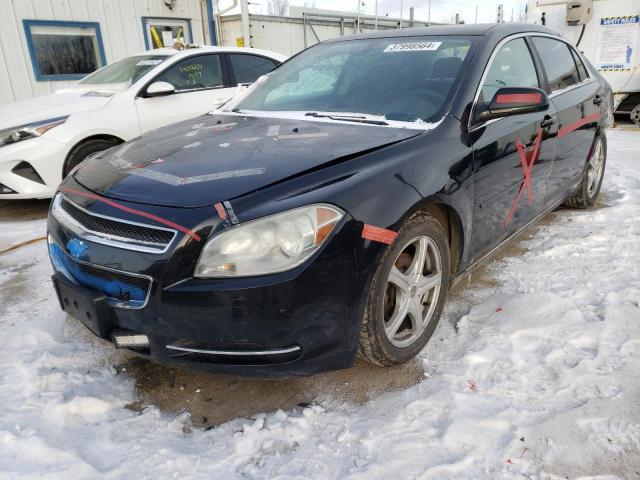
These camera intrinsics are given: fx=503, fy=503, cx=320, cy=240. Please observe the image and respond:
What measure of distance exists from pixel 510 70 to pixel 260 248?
7.16 feet

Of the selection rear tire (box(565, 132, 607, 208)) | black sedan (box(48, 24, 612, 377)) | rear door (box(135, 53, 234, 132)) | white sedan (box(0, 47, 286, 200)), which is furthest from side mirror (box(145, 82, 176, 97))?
rear tire (box(565, 132, 607, 208))

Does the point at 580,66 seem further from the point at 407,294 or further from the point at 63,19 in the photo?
the point at 63,19

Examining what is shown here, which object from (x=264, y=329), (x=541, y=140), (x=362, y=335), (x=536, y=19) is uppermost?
(x=536, y=19)

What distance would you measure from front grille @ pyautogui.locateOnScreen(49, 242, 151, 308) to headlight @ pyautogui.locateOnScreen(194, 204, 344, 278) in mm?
247

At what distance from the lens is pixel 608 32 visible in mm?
9578

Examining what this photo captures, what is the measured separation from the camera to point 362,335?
211 centimetres

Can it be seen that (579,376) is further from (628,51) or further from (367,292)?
(628,51)

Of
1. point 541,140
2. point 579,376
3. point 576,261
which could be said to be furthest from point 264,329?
point 576,261

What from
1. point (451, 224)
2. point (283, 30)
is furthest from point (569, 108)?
point (283, 30)

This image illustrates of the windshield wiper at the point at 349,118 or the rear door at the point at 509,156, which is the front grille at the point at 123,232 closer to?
the windshield wiper at the point at 349,118

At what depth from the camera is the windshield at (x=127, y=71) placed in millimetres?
5605

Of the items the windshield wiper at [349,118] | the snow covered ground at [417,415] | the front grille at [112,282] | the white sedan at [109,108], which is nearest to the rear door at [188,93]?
the white sedan at [109,108]

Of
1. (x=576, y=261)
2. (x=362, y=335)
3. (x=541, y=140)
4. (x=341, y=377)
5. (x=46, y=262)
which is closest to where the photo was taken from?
(x=362, y=335)

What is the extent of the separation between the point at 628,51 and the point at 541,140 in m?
8.22
